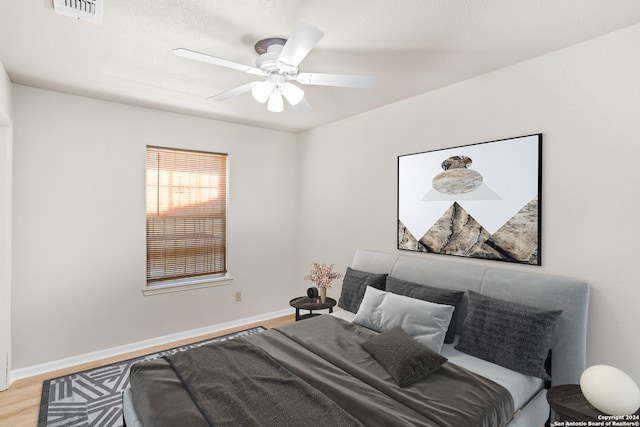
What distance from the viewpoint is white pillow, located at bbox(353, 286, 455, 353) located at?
2361 millimetres

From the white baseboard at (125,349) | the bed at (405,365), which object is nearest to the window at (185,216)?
the white baseboard at (125,349)

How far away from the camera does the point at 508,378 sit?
2.00 meters

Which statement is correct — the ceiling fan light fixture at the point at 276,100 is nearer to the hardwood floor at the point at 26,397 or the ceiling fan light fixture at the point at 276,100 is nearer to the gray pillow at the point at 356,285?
the gray pillow at the point at 356,285

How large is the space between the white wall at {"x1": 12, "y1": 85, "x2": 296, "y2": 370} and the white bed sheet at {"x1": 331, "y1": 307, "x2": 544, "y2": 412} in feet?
9.51

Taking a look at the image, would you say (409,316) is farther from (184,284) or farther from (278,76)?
(184,284)

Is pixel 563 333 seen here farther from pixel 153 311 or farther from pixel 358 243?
pixel 153 311

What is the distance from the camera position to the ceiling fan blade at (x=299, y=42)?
5.32 feet

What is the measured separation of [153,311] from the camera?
3742mm

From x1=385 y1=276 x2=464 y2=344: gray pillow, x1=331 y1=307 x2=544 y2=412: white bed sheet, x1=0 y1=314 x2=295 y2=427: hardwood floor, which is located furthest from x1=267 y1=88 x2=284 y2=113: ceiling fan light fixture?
x1=0 y1=314 x2=295 y2=427: hardwood floor

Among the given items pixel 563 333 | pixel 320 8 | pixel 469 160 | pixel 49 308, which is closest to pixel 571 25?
pixel 469 160

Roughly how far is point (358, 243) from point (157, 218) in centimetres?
226

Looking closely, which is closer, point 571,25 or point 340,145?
point 571,25

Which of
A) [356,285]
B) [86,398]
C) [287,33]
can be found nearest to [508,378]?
[356,285]

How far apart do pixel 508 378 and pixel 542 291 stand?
0.66 m
